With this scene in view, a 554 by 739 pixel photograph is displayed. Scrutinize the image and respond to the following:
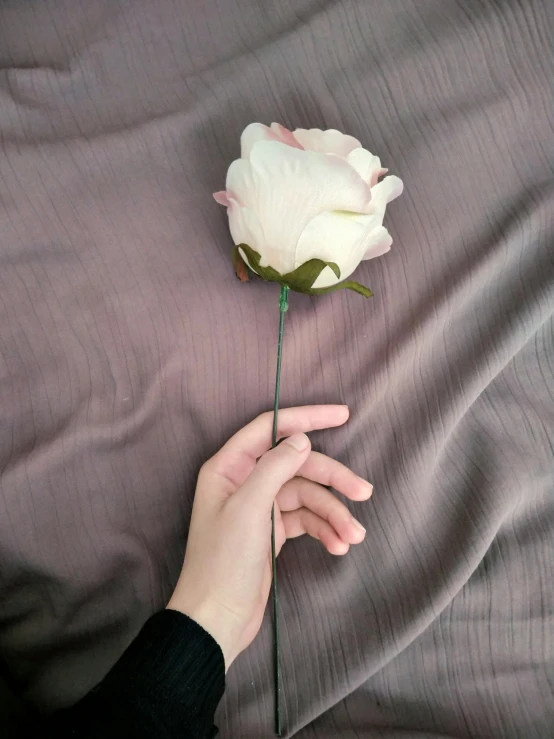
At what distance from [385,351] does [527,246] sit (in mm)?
227

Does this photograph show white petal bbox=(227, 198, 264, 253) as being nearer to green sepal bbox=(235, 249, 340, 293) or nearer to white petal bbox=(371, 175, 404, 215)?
green sepal bbox=(235, 249, 340, 293)

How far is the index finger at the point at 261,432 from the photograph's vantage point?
26.3 inches

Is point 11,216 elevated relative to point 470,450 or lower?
elevated

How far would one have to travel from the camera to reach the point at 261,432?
0.68m

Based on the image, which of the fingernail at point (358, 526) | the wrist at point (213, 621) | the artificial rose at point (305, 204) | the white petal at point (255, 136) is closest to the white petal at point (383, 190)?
the artificial rose at point (305, 204)

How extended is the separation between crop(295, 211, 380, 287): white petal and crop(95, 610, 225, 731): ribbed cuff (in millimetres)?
377

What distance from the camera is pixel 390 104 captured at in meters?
0.74

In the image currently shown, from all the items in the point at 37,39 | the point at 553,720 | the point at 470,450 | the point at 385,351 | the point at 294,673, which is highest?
the point at 37,39

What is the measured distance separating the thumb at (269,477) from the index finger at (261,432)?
2.9 inches

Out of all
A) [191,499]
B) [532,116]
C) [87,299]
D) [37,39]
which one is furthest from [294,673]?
[37,39]

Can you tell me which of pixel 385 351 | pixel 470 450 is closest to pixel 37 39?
pixel 385 351

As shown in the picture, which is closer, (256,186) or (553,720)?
(256,186)

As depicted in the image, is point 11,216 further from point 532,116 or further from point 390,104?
point 532,116

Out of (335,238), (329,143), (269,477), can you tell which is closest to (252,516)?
(269,477)
